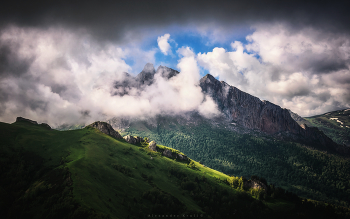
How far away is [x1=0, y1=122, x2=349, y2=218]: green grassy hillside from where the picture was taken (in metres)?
69.6

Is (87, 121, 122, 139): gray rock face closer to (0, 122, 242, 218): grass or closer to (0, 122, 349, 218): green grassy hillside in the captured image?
(0, 122, 242, 218): grass

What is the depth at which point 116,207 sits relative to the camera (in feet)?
257

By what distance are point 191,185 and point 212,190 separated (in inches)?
745

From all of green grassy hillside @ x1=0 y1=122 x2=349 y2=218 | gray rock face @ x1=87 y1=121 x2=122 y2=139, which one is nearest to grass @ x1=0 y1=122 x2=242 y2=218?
green grassy hillside @ x1=0 y1=122 x2=349 y2=218

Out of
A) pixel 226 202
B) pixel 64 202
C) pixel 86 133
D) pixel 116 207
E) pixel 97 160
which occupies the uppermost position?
pixel 86 133

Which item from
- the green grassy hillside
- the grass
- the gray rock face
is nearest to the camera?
the green grassy hillside

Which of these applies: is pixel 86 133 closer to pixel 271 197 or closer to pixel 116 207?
pixel 116 207

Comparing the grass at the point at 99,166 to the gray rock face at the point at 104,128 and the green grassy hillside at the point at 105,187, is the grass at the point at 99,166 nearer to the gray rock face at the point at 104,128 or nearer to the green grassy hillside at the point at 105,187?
the green grassy hillside at the point at 105,187

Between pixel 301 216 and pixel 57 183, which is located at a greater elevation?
pixel 57 183

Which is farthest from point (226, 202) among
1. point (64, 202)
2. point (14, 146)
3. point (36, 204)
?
point (14, 146)

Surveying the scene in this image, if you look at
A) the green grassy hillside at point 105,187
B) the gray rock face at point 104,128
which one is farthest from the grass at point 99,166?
the gray rock face at point 104,128

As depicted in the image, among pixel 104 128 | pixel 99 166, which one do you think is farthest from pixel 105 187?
pixel 104 128

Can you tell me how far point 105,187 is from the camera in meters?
90.2

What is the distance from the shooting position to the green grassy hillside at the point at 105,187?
69.6m
